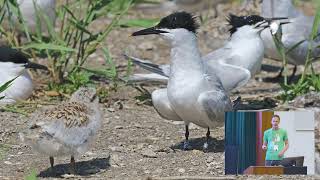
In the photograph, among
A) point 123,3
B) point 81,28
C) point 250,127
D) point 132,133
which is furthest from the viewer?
point 123,3

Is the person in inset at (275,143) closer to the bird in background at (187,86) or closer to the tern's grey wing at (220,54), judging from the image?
the bird in background at (187,86)

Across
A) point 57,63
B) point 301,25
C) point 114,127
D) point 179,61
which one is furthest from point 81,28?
point 301,25

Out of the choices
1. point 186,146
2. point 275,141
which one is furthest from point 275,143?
point 186,146

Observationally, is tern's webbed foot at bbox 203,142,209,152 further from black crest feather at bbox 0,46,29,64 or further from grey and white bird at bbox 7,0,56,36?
grey and white bird at bbox 7,0,56,36

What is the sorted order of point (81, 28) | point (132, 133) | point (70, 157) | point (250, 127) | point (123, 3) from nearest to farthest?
1. point (250, 127)
2. point (70, 157)
3. point (132, 133)
4. point (81, 28)
5. point (123, 3)

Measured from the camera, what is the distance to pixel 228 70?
654cm

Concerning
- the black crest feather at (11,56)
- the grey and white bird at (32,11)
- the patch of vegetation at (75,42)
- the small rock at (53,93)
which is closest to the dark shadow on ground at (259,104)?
the patch of vegetation at (75,42)

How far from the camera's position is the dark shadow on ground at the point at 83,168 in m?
5.12

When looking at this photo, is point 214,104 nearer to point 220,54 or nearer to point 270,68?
point 220,54

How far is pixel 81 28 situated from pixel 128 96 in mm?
699

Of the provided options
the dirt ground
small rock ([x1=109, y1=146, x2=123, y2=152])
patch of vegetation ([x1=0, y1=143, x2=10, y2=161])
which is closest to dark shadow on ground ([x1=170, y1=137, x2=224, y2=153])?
the dirt ground

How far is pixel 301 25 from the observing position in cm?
796

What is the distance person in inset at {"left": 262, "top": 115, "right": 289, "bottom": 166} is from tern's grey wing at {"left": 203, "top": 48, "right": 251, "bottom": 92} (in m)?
1.61

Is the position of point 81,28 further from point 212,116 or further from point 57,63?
point 212,116
